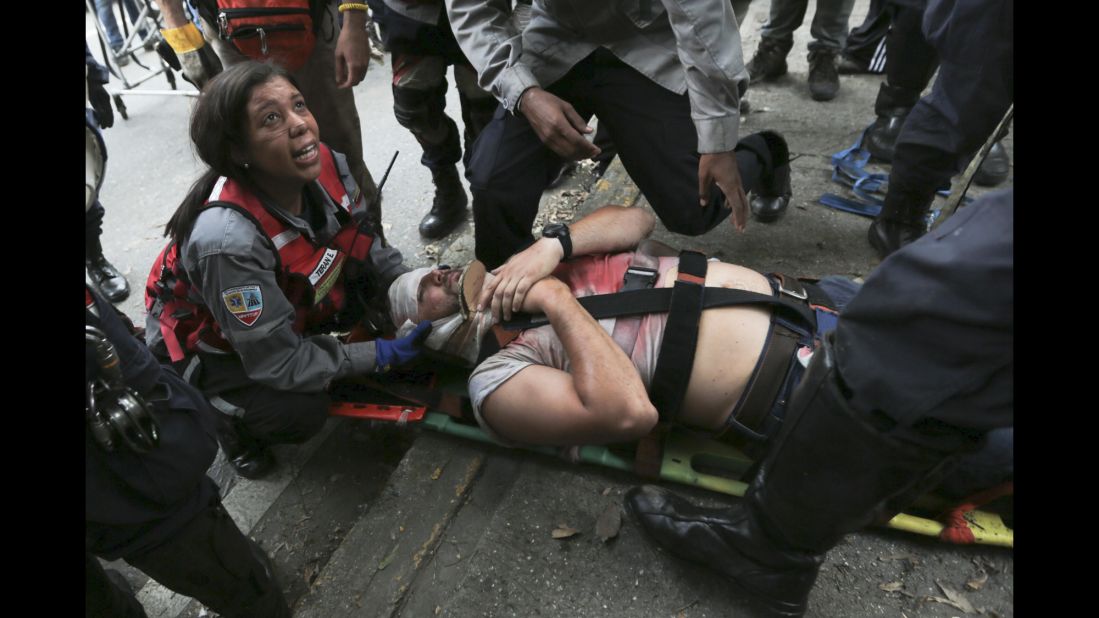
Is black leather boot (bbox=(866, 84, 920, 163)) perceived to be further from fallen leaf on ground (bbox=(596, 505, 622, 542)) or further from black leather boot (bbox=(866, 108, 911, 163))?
fallen leaf on ground (bbox=(596, 505, 622, 542))

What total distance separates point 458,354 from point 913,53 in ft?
9.09

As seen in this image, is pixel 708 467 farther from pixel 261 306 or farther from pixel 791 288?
pixel 261 306

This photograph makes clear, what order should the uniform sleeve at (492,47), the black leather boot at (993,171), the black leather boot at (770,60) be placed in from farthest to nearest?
the black leather boot at (770,60) < the black leather boot at (993,171) < the uniform sleeve at (492,47)

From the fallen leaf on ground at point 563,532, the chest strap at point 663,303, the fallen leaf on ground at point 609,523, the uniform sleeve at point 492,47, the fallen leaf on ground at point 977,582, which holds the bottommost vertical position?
the fallen leaf on ground at point 563,532

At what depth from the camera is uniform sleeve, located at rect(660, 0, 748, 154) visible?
1933mm

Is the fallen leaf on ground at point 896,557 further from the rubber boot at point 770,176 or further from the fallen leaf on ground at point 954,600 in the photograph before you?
the rubber boot at point 770,176

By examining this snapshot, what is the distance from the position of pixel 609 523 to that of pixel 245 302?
1313 millimetres

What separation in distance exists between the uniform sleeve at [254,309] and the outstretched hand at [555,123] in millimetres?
1030

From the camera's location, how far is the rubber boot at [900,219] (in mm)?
2605

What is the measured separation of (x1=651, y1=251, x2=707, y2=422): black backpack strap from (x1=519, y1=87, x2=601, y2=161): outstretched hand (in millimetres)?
740

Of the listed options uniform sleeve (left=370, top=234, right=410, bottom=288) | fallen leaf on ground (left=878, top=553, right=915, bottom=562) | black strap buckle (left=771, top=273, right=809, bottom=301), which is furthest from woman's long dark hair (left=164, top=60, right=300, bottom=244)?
fallen leaf on ground (left=878, top=553, right=915, bottom=562)

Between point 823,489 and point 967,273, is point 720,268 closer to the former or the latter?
point 823,489

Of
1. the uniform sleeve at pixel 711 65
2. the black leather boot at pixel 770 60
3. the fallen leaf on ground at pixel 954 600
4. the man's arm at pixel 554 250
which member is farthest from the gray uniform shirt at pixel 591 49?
the black leather boot at pixel 770 60
